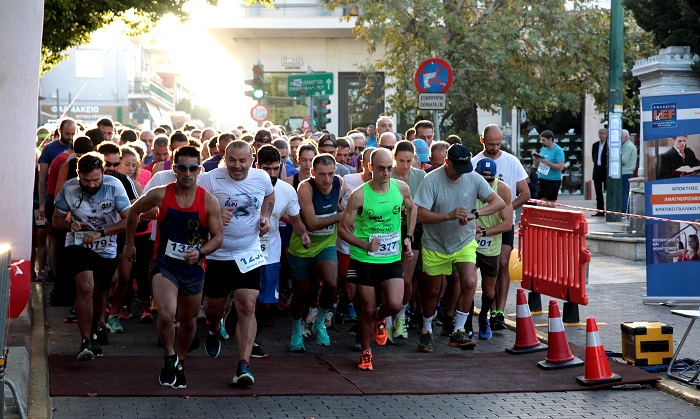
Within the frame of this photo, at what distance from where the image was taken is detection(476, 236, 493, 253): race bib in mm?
11398

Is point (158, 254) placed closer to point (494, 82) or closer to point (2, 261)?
point (2, 261)

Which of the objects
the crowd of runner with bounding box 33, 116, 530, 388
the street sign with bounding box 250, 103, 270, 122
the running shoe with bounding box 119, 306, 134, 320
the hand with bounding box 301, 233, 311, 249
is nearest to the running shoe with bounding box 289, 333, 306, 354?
the crowd of runner with bounding box 33, 116, 530, 388

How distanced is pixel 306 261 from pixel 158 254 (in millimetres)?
2343

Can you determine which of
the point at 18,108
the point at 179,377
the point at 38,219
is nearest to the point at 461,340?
the point at 179,377

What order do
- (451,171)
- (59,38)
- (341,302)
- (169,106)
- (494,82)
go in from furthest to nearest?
(169,106) → (494,82) → (59,38) → (341,302) → (451,171)

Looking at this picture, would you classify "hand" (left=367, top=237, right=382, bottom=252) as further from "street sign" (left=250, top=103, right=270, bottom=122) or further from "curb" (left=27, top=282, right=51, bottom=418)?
"street sign" (left=250, top=103, right=270, bottom=122)

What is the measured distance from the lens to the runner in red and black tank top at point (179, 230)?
8.64m

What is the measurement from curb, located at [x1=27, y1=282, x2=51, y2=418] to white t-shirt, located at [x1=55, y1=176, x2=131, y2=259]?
999 millimetres

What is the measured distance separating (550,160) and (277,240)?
496 inches

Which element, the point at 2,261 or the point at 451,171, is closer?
the point at 2,261

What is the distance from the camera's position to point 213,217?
867 centimetres

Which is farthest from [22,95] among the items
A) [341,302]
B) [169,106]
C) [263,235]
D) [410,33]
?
[169,106]

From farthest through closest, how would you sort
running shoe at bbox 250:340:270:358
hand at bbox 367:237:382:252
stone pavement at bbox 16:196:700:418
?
running shoe at bbox 250:340:270:358 < hand at bbox 367:237:382:252 < stone pavement at bbox 16:196:700:418

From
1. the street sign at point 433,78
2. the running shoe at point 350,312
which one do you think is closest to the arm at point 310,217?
the running shoe at point 350,312
